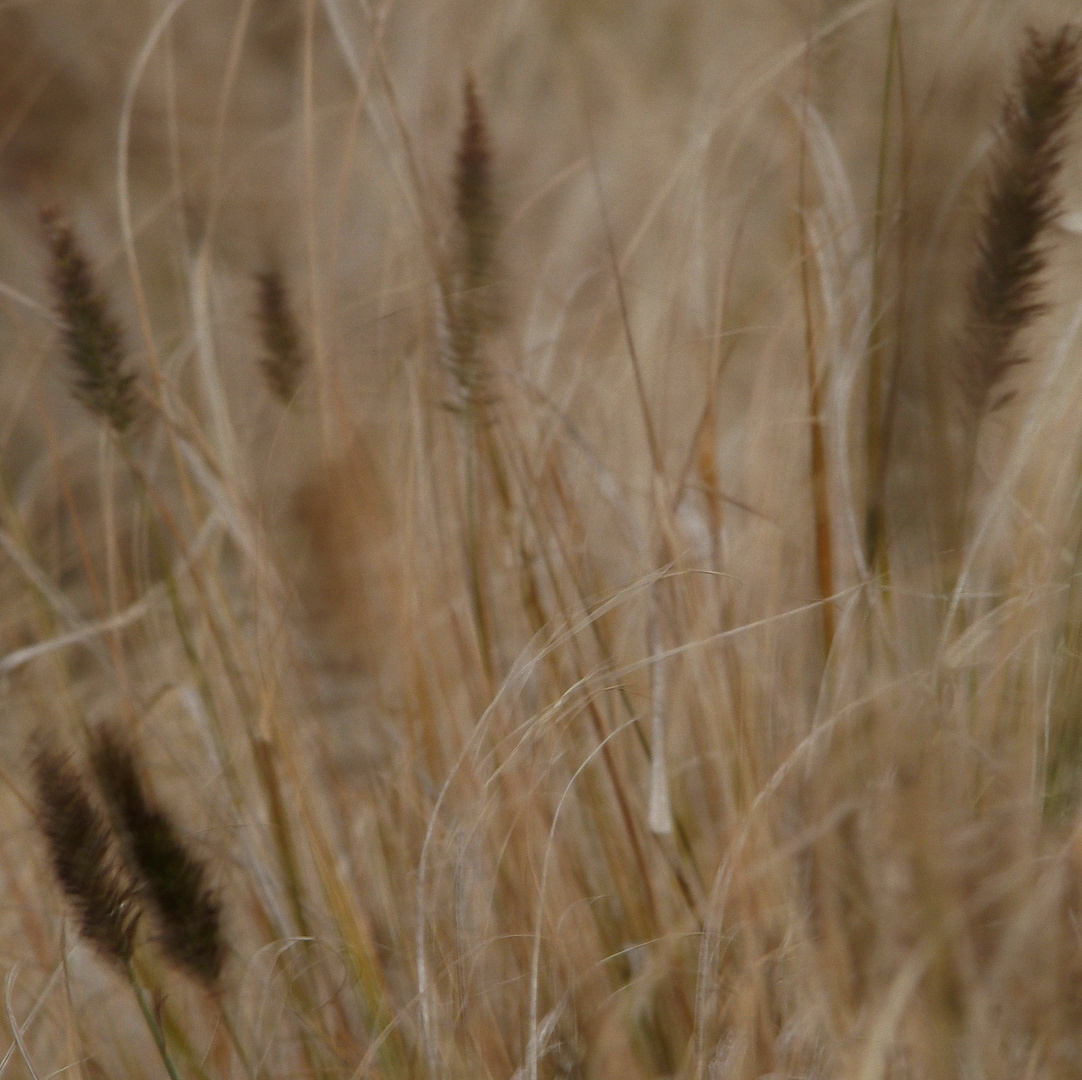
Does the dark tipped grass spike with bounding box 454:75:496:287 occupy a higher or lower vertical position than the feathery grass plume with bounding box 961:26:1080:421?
higher

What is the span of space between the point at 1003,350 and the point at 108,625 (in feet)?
1.61

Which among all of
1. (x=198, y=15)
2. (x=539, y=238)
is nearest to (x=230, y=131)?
(x=198, y=15)

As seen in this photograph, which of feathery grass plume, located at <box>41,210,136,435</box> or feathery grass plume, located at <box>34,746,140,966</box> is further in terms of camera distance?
feathery grass plume, located at <box>41,210,136,435</box>

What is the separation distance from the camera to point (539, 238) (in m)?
1.11

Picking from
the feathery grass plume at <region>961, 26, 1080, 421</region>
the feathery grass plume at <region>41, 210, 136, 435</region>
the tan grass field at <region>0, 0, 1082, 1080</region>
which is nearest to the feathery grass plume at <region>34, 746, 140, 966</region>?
the tan grass field at <region>0, 0, 1082, 1080</region>

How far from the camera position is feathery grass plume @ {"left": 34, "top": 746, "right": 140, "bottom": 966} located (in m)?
0.34

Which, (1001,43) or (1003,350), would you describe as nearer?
(1003,350)

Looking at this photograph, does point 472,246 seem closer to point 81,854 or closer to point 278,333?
point 278,333

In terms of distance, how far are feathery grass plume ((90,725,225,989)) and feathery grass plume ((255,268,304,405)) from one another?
0.20 metres

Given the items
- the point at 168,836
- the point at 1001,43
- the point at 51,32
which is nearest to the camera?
the point at 168,836

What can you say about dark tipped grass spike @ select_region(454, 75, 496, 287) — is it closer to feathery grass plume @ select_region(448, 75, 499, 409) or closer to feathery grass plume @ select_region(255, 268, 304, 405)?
feathery grass plume @ select_region(448, 75, 499, 409)

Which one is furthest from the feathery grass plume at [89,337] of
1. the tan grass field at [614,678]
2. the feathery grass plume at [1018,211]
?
the feathery grass plume at [1018,211]

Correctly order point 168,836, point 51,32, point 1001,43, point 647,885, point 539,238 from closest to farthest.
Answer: point 168,836 → point 647,885 → point 1001,43 → point 539,238 → point 51,32

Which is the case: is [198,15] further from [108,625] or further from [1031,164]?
[1031,164]
